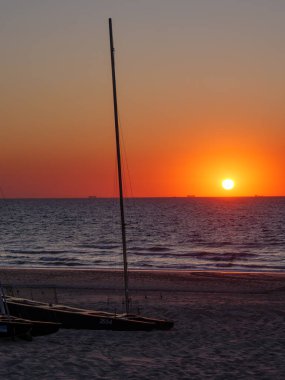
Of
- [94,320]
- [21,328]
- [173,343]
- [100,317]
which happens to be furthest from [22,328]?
[173,343]

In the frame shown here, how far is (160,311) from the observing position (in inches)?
974

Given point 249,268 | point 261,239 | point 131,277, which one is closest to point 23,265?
point 131,277

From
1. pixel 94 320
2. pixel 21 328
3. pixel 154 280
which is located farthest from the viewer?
pixel 154 280

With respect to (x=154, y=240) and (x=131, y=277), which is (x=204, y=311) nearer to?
(x=131, y=277)

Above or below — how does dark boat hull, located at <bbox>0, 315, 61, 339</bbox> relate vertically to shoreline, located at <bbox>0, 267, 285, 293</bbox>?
above

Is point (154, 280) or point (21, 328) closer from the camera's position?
point (21, 328)

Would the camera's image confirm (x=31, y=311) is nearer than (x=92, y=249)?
Yes

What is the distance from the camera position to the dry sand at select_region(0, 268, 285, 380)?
51.8 ft

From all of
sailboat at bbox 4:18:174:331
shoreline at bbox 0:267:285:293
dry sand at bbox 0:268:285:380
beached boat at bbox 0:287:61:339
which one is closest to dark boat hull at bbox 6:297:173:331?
sailboat at bbox 4:18:174:331

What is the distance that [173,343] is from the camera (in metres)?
19.1

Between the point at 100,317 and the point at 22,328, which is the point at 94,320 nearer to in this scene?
the point at 100,317

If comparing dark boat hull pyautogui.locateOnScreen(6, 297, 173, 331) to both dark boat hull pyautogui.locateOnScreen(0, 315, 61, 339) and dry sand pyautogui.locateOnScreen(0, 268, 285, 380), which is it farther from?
dark boat hull pyautogui.locateOnScreen(0, 315, 61, 339)

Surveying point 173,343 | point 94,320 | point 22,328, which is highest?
point 22,328

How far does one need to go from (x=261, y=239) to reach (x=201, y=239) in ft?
31.4
